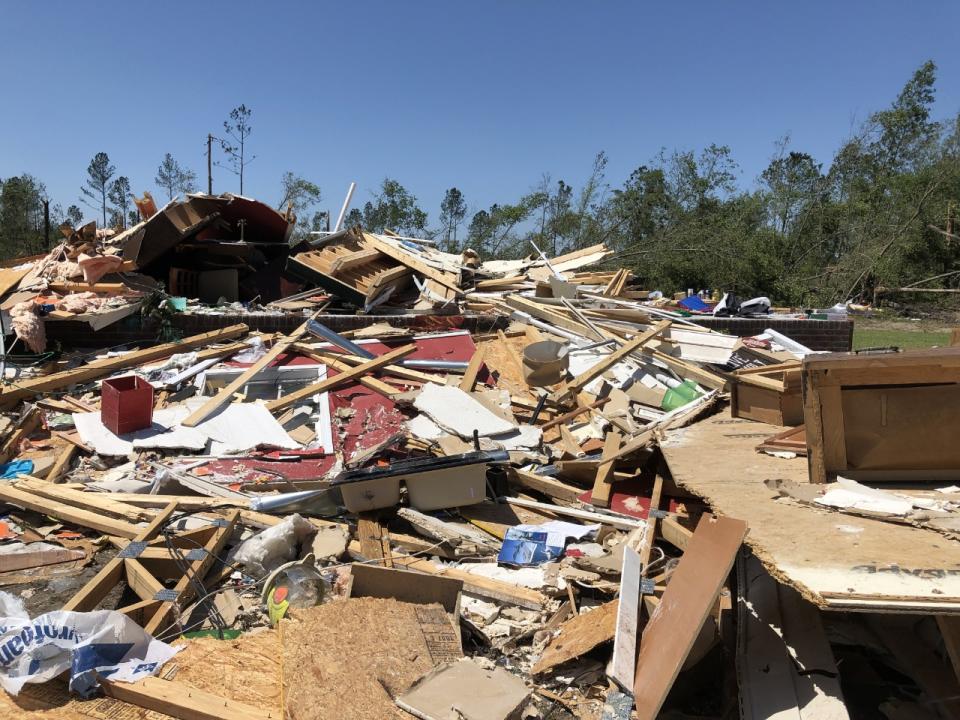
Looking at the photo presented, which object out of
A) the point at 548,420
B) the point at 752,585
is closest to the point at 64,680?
the point at 752,585

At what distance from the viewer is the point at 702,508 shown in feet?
16.1

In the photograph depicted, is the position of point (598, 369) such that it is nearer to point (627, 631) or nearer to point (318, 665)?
point (627, 631)

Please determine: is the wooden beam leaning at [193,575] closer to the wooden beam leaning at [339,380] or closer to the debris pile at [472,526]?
the debris pile at [472,526]

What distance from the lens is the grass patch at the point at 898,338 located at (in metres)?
16.5

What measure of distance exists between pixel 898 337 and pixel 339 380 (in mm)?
16979

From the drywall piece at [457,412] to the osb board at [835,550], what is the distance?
2805 mm

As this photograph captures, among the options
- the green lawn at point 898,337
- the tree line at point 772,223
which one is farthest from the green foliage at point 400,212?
the green lawn at point 898,337

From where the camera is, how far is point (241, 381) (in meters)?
7.63

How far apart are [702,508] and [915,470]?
5.10ft

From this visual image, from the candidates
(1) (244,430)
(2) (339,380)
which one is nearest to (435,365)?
(2) (339,380)

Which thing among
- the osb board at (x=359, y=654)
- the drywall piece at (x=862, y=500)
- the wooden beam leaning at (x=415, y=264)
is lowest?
the osb board at (x=359, y=654)

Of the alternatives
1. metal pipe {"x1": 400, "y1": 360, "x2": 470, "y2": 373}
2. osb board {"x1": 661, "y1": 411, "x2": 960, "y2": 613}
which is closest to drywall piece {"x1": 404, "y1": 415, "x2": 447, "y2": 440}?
metal pipe {"x1": 400, "y1": 360, "x2": 470, "y2": 373}

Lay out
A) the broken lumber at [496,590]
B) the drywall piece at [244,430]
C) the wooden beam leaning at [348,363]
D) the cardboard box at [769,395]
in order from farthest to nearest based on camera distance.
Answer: the wooden beam leaning at [348,363] < the drywall piece at [244,430] < the cardboard box at [769,395] < the broken lumber at [496,590]

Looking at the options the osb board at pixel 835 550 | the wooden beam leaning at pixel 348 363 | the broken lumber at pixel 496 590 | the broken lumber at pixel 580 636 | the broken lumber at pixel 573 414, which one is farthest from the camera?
the wooden beam leaning at pixel 348 363
